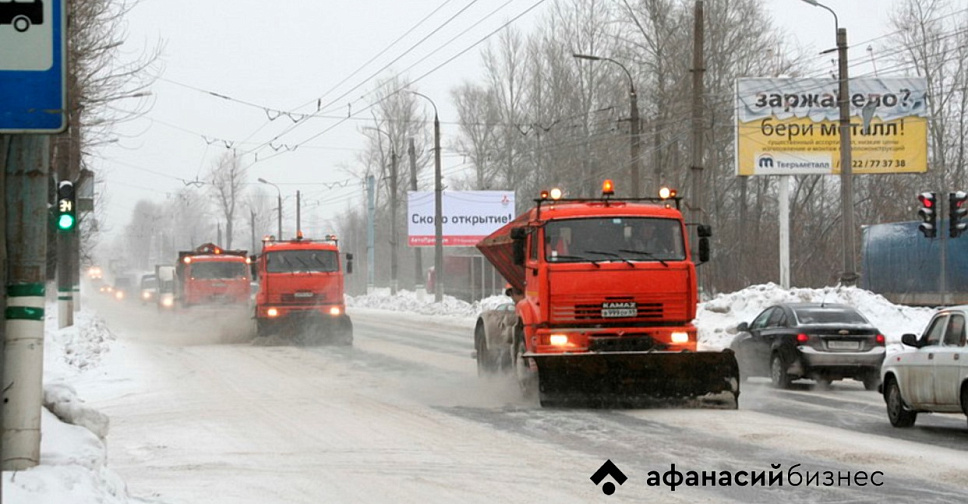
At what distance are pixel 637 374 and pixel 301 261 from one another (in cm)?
1746

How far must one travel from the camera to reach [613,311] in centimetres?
1464

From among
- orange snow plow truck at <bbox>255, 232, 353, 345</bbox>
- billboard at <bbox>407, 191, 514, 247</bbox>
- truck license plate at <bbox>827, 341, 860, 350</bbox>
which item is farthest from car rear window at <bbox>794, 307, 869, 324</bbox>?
billboard at <bbox>407, 191, 514, 247</bbox>

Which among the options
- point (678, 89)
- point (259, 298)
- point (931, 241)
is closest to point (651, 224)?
point (259, 298)

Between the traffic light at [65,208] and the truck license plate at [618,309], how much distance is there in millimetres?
11665

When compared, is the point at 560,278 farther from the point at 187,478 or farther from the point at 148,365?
the point at 148,365

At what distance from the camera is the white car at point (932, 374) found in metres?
11.9

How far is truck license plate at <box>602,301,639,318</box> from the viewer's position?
1463 centimetres

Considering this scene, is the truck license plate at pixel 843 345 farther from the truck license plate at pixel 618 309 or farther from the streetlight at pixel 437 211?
→ the streetlight at pixel 437 211

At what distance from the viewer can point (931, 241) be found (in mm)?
36250

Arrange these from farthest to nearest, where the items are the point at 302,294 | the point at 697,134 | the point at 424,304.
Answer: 1. the point at 424,304
2. the point at 302,294
3. the point at 697,134

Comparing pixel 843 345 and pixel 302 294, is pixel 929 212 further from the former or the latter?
pixel 302 294

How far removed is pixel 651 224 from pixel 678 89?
3553cm

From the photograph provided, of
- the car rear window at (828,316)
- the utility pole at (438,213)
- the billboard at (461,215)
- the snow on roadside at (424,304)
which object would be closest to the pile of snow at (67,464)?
the car rear window at (828,316)

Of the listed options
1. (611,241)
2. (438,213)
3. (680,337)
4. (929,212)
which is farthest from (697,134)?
(438,213)
